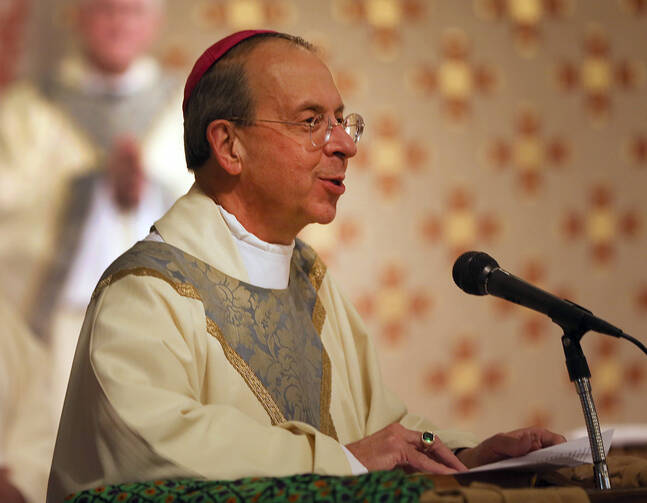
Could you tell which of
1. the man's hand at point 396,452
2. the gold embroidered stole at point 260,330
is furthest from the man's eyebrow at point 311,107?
the man's hand at point 396,452

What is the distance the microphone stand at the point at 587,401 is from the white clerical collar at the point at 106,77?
4.26 m

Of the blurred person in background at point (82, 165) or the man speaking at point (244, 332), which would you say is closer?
the man speaking at point (244, 332)

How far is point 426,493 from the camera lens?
1562 millimetres

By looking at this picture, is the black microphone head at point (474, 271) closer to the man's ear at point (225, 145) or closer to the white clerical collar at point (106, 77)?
the man's ear at point (225, 145)

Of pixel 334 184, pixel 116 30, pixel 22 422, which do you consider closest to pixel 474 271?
pixel 334 184

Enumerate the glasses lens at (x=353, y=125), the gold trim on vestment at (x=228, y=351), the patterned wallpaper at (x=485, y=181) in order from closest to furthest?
1. the gold trim on vestment at (x=228, y=351)
2. the glasses lens at (x=353, y=125)
3. the patterned wallpaper at (x=485, y=181)

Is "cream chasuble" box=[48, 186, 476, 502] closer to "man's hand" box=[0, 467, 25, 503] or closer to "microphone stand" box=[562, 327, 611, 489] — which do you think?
"microphone stand" box=[562, 327, 611, 489]

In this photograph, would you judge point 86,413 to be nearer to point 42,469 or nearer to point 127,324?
point 127,324

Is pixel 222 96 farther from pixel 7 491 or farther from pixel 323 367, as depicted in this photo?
pixel 7 491

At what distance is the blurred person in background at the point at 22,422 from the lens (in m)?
4.16

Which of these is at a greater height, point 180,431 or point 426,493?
point 180,431

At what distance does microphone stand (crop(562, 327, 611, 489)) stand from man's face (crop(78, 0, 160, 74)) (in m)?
4.34

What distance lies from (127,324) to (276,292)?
1.86ft

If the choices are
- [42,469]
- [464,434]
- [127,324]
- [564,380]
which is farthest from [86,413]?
[564,380]
